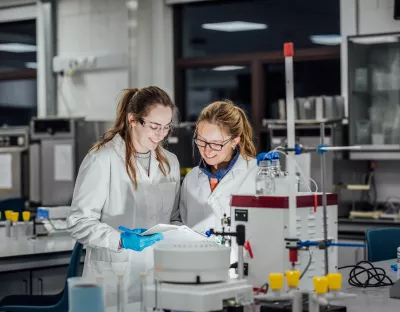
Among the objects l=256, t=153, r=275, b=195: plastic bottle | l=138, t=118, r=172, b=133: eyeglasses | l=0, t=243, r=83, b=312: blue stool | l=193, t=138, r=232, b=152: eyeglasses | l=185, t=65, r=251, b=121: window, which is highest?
l=185, t=65, r=251, b=121: window

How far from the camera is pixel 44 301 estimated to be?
3809 millimetres

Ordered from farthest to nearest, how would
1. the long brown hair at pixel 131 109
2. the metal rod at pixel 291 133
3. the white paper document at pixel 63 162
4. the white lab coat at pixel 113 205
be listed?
1. the white paper document at pixel 63 162
2. the long brown hair at pixel 131 109
3. the white lab coat at pixel 113 205
4. the metal rod at pixel 291 133

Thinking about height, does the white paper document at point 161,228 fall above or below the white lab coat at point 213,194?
below

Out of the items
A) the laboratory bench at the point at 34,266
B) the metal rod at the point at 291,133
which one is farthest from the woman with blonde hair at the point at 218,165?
the laboratory bench at the point at 34,266

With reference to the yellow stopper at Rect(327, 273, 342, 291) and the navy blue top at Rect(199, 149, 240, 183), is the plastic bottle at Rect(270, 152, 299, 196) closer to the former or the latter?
the yellow stopper at Rect(327, 273, 342, 291)

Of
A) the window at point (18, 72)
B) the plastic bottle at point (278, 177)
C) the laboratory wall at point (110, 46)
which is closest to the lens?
the plastic bottle at point (278, 177)

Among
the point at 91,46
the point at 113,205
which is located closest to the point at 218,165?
the point at 113,205

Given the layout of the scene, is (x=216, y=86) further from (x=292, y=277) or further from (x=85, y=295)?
(x=85, y=295)

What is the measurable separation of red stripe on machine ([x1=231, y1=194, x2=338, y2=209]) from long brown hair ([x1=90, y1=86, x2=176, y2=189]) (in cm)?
71

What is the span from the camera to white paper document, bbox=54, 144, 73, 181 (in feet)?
22.4

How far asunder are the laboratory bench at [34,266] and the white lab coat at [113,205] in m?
0.79

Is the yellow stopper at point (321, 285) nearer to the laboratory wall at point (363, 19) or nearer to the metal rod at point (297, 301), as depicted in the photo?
the metal rod at point (297, 301)

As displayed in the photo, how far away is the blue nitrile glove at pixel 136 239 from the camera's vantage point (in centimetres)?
269

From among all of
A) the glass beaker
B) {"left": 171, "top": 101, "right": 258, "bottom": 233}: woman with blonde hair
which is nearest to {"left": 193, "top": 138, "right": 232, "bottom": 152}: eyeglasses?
{"left": 171, "top": 101, "right": 258, "bottom": 233}: woman with blonde hair
